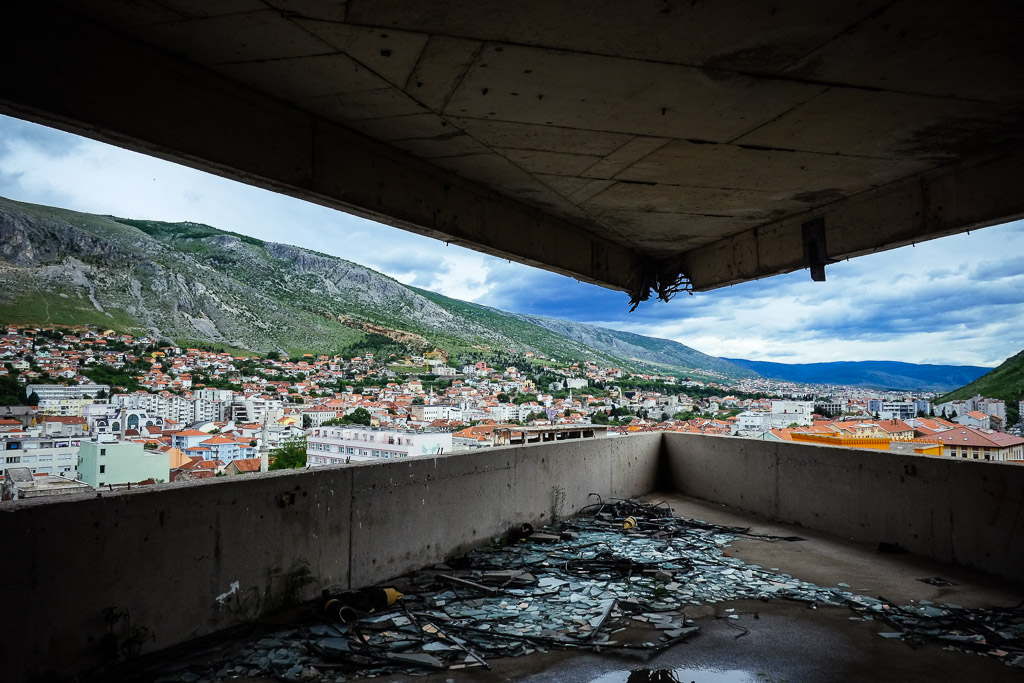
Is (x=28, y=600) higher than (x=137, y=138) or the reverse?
the reverse

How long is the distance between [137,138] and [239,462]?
3.31 meters

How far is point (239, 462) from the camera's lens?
513cm

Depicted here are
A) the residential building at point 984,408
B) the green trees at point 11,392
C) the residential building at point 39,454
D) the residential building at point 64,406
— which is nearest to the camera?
the residential building at point 39,454

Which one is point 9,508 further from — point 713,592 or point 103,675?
point 713,592

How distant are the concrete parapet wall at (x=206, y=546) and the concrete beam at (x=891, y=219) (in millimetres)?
4356

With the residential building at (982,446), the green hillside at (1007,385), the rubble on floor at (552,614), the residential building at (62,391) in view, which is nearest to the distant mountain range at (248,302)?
the residential building at (62,391)

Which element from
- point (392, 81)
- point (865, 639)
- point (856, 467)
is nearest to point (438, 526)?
point (865, 639)

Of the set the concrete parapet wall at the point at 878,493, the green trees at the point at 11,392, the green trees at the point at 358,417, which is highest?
the green trees at the point at 11,392

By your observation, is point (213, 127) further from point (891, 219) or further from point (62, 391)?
point (62, 391)

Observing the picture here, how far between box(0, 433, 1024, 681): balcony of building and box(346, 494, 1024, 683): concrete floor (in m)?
0.02

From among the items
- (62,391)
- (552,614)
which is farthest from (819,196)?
(62,391)

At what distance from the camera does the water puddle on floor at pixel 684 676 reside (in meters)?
3.27

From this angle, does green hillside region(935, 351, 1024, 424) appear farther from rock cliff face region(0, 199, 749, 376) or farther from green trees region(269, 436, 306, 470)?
rock cliff face region(0, 199, 749, 376)

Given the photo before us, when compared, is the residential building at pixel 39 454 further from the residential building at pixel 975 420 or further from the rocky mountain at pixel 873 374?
the rocky mountain at pixel 873 374
